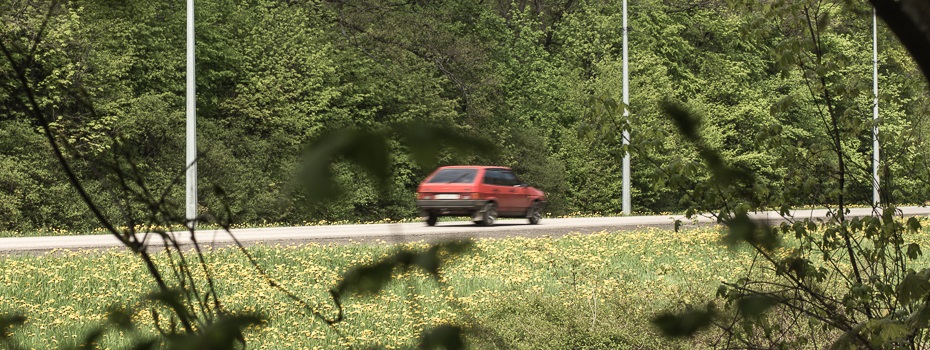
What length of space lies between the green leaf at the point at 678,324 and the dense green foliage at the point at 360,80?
15560 mm

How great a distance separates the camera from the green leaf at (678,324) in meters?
1.68

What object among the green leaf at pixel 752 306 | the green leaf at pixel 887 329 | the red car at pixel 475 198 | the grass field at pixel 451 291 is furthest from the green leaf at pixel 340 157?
the red car at pixel 475 198

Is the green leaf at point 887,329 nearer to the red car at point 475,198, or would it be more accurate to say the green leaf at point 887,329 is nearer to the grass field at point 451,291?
the grass field at point 451,291

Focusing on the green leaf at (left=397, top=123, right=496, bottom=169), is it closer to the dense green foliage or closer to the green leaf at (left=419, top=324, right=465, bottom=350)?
the green leaf at (left=419, top=324, right=465, bottom=350)

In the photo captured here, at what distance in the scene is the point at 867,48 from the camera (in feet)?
147

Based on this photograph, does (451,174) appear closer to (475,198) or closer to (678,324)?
(678,324)

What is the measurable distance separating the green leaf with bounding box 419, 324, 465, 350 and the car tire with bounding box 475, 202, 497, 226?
21365 millimetres

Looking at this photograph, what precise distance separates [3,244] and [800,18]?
1350 centimetres

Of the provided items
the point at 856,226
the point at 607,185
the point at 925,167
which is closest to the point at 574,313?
the point at 925,167

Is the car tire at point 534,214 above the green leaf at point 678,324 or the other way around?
the other way around

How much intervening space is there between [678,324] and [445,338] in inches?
18.7

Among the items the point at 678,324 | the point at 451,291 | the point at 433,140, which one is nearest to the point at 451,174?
the point at 678,324

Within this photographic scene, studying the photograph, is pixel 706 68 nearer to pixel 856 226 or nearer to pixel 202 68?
pixel 202 68

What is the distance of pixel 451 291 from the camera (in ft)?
33.2
